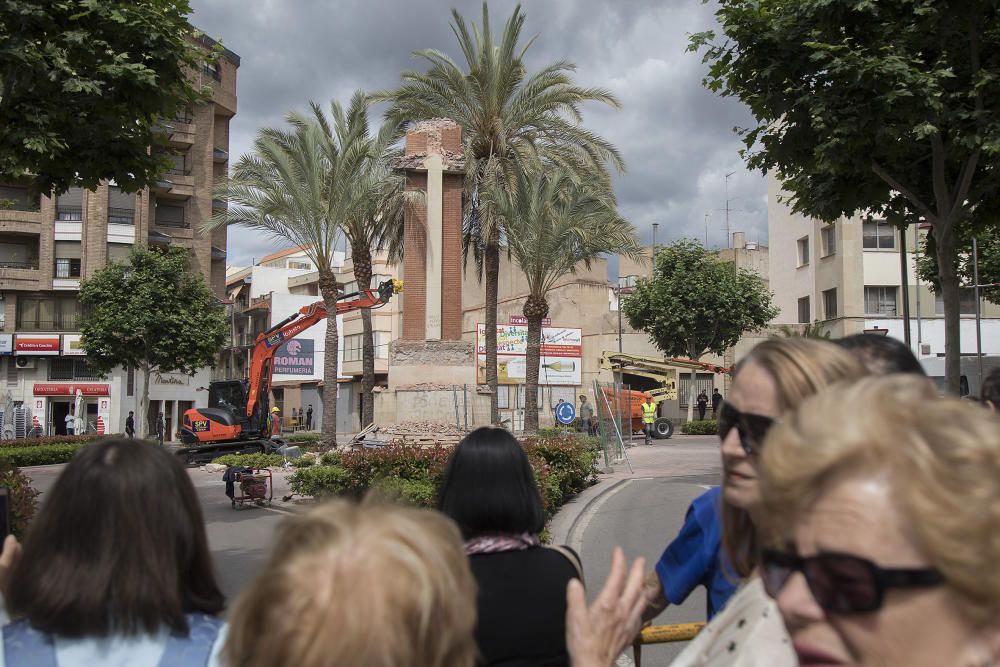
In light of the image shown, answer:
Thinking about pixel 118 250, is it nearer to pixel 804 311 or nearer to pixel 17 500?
pixel 804 311

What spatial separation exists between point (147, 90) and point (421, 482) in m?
6.07

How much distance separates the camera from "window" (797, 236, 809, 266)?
43.7 metres

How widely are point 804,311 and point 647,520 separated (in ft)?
115

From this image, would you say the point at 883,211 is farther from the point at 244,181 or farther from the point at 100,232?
the point at 100,232

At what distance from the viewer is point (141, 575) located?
5.82ft

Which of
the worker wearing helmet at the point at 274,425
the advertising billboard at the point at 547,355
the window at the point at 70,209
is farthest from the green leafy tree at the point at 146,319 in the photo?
the advertising billboard at the point at 547,355

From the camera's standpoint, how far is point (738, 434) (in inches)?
72.4

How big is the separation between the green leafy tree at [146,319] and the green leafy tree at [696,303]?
2008cm

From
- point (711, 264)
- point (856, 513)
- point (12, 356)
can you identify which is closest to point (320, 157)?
point (711, 264)

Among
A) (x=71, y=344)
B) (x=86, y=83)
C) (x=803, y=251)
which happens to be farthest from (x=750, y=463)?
(x=71, y=344)

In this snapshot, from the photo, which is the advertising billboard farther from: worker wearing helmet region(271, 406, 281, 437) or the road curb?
the road curb

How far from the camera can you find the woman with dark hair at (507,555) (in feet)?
7.05

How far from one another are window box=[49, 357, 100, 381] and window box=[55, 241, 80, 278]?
4.37 meters

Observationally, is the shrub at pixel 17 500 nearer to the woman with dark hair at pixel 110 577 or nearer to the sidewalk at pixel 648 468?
the sidewalk at pixel 648 468
